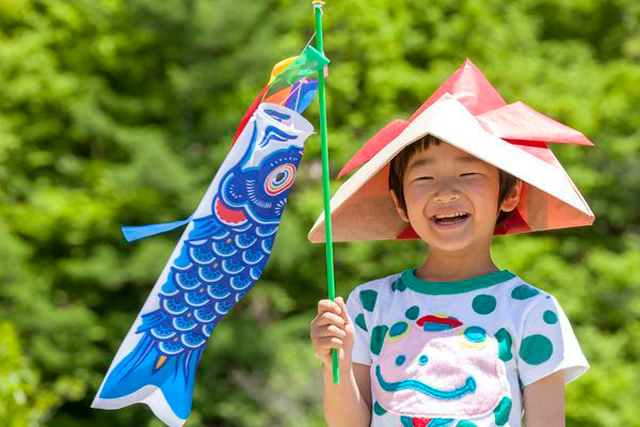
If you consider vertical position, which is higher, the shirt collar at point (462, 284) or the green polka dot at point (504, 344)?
the shirt collar at point (462, 284)

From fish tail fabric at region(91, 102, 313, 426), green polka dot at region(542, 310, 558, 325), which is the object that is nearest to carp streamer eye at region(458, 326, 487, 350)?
green polka dot at region(542, 310, 558, 325)

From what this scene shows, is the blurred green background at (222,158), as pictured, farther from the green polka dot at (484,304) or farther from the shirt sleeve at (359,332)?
the green polka dot at (484,304)

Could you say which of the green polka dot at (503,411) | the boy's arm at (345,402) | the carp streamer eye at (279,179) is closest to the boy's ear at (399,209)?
the carp streamer eye at (279,179)

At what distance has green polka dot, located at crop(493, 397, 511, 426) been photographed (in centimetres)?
157

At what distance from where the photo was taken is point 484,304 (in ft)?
5.41

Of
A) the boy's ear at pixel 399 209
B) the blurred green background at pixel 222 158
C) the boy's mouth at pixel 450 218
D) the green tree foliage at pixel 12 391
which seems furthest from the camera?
the blurred green background at pixel 222 158

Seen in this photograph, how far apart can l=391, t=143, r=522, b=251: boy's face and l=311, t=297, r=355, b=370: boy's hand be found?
0.22 meters

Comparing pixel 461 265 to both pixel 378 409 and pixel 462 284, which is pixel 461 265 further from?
pixel 378 409

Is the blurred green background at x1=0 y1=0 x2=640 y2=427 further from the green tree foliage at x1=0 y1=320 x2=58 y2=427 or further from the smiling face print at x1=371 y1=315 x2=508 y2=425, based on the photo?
the smiling face print at x1=371 y1=315 x2=508 y2=425

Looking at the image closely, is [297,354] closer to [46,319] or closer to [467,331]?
[46,319]

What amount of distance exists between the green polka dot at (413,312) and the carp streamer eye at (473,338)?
3.8 inches

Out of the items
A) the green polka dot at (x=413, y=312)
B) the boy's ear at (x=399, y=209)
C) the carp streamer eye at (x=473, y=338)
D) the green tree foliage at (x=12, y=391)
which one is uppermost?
the boy's ear at (x=399, y=209)

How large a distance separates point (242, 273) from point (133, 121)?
24.5ft

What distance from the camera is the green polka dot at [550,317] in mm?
1605
